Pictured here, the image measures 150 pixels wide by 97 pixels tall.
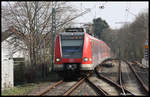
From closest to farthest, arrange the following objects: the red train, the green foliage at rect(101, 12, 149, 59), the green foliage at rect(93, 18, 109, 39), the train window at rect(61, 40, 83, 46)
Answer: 1. the red train
2. the train window at rect(61, 40, 83, 46)
3. the green foliage at rect(101, 12, 149, 59)
4. the green foliage at rect(93, 18, 109, 39)

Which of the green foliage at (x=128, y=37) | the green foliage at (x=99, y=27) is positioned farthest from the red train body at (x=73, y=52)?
the green foliage at (x=99, y=27)

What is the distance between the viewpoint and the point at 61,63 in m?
14.0

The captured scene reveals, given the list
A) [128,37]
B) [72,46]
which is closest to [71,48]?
[72,46]

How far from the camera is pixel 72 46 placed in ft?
46.1

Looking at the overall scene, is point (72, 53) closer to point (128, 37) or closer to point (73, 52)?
point (73, 52)

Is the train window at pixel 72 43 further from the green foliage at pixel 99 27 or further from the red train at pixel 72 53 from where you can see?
the green foliage at pixel 99 27

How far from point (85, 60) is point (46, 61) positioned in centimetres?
598

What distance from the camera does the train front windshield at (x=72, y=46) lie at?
1398 cm

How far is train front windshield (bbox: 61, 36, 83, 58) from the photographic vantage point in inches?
551

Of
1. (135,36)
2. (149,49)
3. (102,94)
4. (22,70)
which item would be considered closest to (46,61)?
(22,70)

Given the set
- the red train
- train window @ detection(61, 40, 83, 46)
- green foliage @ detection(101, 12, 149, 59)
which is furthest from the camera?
green foliage @ detection(101, 12, 149, 59)

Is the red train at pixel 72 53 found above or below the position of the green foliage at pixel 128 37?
below

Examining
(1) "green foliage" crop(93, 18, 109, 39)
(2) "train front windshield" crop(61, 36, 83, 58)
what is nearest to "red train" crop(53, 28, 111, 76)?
(2) "train front windshield" crop(61, 36, 83, 58)

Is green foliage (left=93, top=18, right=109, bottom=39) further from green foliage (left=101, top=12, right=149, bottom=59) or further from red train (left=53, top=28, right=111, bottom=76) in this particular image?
red train (left=53, top=28, right=111, bottom=76)
